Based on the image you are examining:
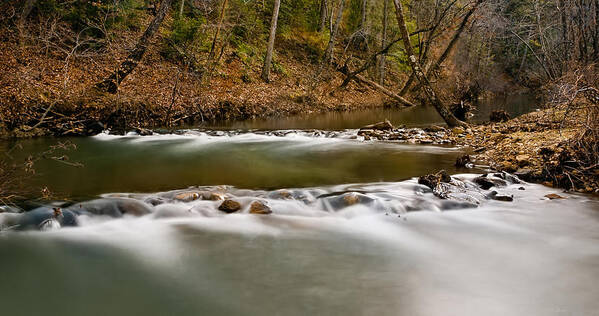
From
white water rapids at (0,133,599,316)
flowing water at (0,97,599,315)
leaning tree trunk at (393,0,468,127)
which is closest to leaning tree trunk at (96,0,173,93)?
flowing water at (0,97,599,315)

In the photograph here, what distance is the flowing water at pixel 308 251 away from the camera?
3346 millimetres

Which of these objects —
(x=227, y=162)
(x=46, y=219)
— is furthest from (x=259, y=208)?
(x=227, y=162)

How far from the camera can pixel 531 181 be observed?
6547mm

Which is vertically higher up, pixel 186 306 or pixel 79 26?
pixel 79 26

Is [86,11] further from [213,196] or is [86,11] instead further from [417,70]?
[213,196]

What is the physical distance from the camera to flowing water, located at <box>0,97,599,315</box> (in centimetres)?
335

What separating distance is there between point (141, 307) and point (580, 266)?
437 centimetres

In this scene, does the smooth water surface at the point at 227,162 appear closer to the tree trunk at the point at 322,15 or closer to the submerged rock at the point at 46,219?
the submerged rock at the point at 46,219

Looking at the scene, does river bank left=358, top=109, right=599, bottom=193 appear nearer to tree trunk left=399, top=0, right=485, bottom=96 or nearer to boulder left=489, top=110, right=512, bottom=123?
boulder left=489, top=110, right=512, bottom=123

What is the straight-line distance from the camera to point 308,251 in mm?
4406

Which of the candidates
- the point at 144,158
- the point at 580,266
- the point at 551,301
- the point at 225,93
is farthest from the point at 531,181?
the point at 225,93

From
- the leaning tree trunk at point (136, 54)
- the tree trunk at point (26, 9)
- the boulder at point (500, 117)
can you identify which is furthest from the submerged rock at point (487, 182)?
the tree trunk at point (26, 9)

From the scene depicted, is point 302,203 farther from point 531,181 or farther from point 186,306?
point 531,181

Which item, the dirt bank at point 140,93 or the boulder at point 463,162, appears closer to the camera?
the boulder at point 463,162
